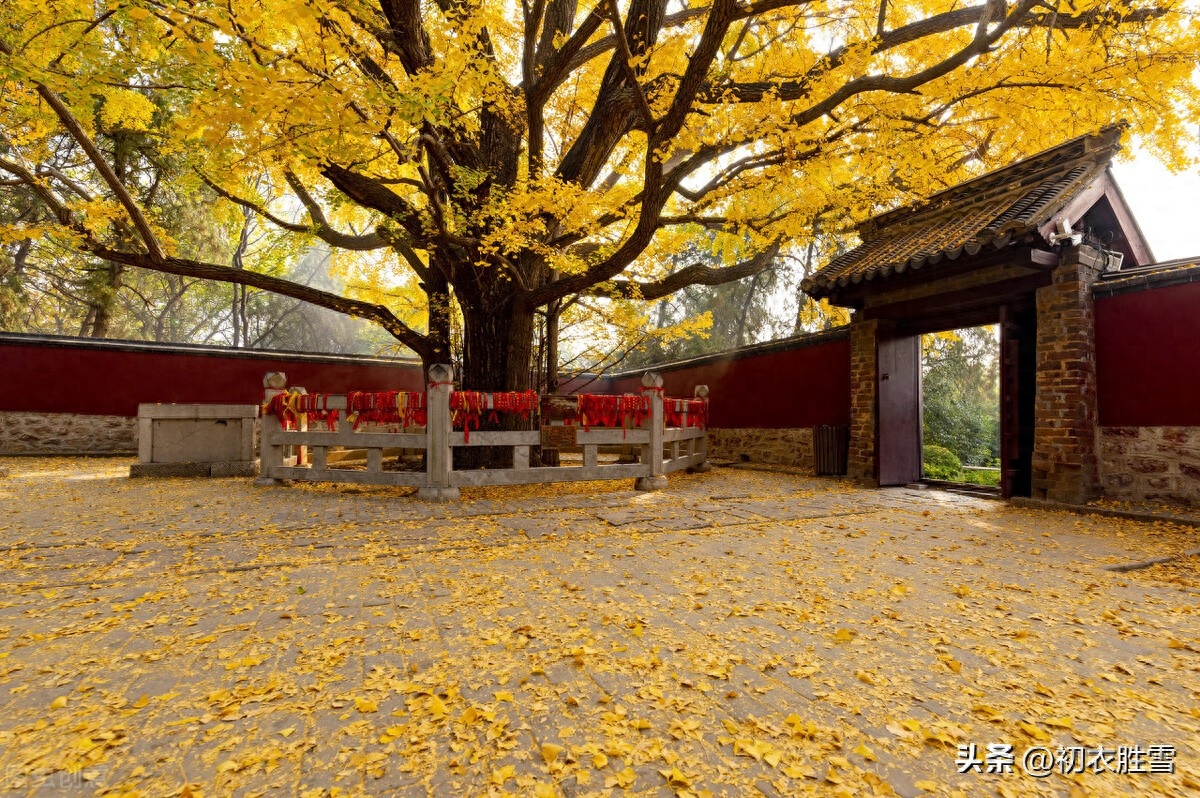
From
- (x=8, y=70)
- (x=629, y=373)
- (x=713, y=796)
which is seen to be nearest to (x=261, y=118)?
(x=8, y=70)

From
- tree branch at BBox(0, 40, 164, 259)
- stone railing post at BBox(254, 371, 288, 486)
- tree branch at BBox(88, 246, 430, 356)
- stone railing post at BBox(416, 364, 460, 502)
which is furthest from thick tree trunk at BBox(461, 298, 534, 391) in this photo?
tree branch at BBox(0, 40, 164, 259)

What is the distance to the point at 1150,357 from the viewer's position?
573 cm

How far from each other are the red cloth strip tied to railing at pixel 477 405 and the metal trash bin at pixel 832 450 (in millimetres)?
5233

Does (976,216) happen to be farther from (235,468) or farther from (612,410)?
(235,468)

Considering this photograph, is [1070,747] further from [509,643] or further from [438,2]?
[438,2]

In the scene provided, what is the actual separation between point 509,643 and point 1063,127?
952cm

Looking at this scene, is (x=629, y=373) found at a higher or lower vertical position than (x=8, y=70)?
lower

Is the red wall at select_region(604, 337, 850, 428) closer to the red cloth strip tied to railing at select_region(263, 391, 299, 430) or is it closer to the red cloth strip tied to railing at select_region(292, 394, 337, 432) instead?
the red cloth strip tied to railing at select_region(292, 394, 337, 432)

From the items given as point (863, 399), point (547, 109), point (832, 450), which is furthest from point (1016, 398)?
point (547, 109)

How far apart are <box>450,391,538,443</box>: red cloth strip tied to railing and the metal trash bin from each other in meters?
5.23

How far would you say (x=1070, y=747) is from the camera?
1.76m

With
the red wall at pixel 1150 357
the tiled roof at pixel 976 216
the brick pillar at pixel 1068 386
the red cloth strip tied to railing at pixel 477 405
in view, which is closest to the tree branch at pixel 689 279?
the tiled roof at pixel 976 216

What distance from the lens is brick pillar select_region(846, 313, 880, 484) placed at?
7.93m

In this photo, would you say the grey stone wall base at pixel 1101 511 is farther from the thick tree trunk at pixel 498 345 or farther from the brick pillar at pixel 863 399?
the thick tree trunk at pixel 498 345
